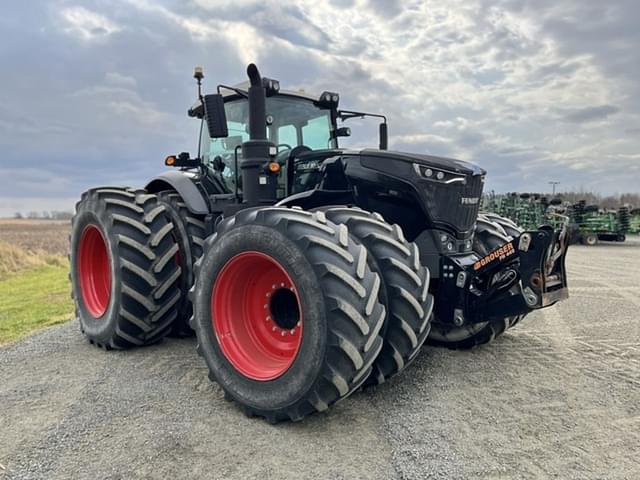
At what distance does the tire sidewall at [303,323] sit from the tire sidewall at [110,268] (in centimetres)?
124

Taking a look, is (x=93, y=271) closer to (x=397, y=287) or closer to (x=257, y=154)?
(x=257, y=154)

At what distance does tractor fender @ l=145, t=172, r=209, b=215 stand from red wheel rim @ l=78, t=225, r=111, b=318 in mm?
833

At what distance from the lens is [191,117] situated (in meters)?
5.91

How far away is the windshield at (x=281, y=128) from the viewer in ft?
16.0

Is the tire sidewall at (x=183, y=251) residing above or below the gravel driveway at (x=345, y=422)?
above

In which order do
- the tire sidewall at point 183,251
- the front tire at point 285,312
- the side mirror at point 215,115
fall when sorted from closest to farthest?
the front tire at point 285,312 < the side mirror at point 215,115 < the tire sidewall at point 183,251

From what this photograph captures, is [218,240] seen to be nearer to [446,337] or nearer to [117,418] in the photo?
[117,418]

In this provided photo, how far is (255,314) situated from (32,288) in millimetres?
9179

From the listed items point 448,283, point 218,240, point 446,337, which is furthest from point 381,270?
point 446,337

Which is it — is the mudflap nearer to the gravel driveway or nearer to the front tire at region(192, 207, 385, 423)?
the gravel driveway

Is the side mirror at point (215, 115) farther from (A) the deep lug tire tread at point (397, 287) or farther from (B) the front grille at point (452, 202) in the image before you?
(B) the front grille at point (452, 202)

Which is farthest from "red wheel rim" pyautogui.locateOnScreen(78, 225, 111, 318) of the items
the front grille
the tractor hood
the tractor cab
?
the front grille

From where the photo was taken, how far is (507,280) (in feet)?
12.2

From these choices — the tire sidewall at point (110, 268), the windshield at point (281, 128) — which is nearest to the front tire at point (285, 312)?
the tire sidewall at point (110, 268)
